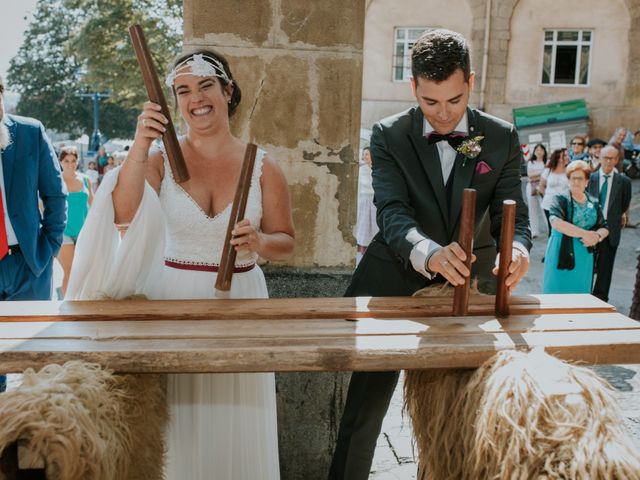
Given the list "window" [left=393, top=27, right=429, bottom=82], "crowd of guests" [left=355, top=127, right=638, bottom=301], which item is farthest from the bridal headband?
"window" [left=393, top=27, right=429, bottom=82]

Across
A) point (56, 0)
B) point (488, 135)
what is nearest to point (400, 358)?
point (488, 135)

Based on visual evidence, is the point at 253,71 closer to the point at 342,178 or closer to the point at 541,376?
the point at 342,178

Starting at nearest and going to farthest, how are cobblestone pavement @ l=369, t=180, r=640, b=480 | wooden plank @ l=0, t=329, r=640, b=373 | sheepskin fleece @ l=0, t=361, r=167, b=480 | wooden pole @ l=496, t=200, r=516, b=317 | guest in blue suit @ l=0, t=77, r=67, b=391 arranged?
sheepskin fleece @ l=0, t=361, r=167, b=480 < wooden plank @ l=0, t=329, r=640, b=373 < wooden pole @ l=496, t=200, r=516, b=317 < guest in blue suit @ l=0, t=77, r=67, b=391 < cobblestone pavement @ l=369, t=180, r=640, b=480

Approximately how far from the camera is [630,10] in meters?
20.0

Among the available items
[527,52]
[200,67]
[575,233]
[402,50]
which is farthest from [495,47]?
[200,67]

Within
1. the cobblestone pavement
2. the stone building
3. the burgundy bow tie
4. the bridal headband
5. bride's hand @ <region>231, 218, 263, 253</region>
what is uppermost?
the stone building

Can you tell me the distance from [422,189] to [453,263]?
0.64m

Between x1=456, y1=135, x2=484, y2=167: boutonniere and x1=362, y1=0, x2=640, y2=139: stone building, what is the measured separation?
1812cm

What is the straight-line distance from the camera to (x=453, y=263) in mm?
2172

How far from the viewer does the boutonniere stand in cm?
268

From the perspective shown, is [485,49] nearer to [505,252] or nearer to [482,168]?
[482,168]

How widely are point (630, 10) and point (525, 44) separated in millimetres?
3166

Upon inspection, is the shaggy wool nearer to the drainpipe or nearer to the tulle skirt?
the tulle skirt

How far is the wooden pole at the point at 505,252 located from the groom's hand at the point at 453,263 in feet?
0.33
